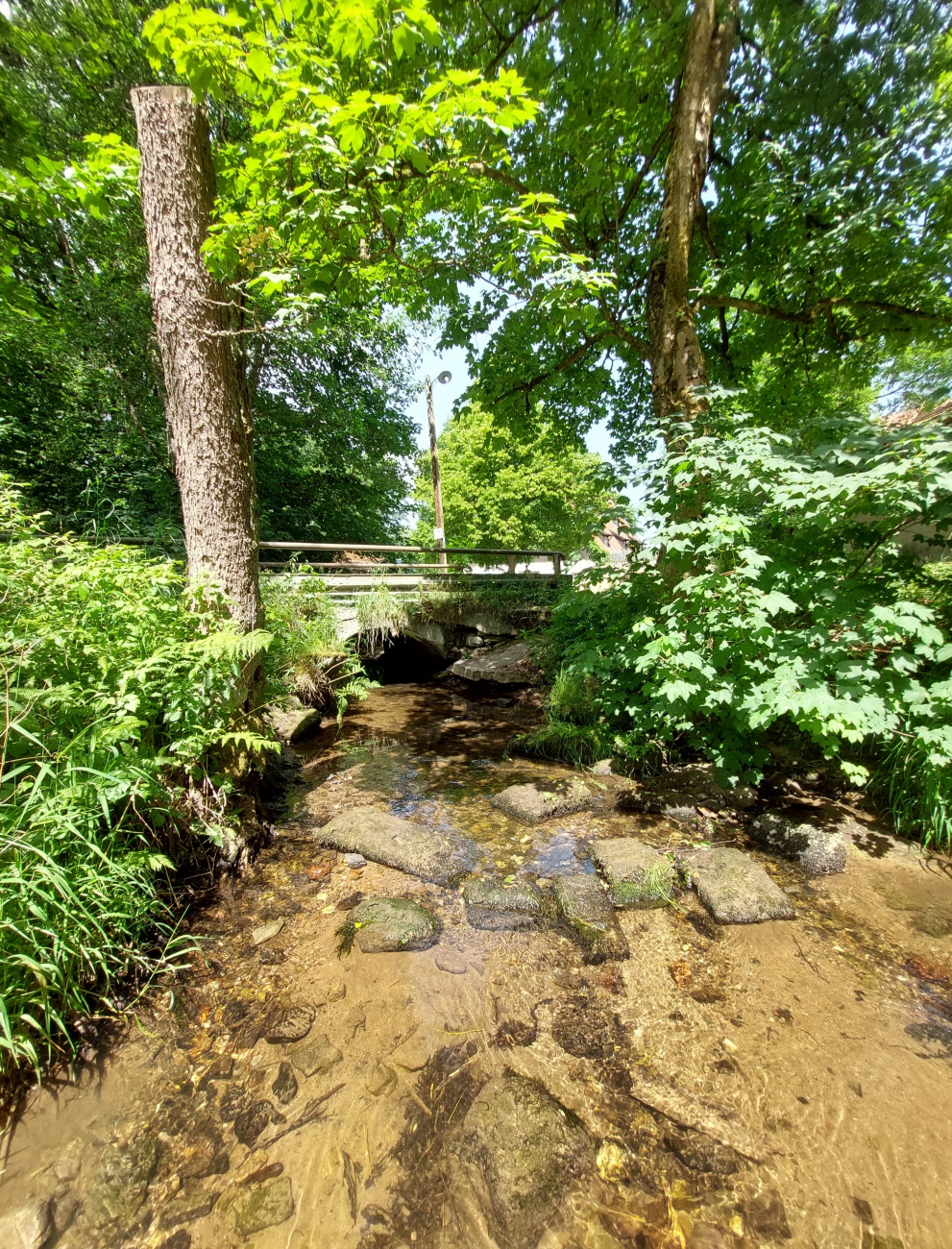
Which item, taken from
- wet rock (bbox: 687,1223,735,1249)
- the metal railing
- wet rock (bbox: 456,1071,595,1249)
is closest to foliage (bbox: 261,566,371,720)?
the metal railing

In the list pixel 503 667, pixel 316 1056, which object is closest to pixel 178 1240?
pixel 316 1056

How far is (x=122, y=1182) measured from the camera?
1.46m

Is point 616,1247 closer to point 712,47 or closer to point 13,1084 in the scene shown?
point 13,1084

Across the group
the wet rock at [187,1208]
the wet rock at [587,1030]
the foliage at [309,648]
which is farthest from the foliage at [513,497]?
the wet rock at [187,1208]

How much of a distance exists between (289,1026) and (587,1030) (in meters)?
1.23

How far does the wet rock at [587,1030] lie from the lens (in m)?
1.86

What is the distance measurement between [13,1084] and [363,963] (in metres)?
1.23

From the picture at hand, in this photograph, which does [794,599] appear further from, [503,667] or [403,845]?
[503,667]

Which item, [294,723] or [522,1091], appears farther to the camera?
[294,723]

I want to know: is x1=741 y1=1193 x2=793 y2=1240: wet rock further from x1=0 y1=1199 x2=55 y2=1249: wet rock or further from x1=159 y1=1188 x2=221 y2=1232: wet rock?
x1=0 y1=1199 x2=55 y2=1249: wet rock

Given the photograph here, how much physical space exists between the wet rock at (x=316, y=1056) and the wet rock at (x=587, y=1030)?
0.87m

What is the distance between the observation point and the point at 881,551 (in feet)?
9.93

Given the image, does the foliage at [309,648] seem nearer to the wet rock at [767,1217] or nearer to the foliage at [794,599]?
the foliage at [794,599]

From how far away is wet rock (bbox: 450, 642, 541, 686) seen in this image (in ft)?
23.9
